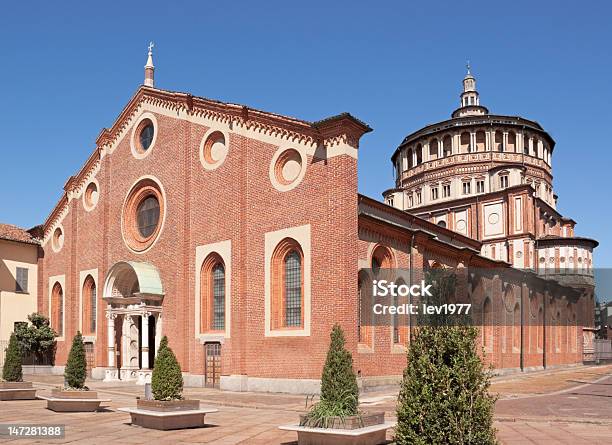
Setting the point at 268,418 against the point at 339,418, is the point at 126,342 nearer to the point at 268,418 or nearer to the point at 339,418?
the point at 268,418

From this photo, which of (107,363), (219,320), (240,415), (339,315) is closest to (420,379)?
(240,415)

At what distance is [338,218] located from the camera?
2347cm

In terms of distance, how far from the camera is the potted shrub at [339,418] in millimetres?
11250

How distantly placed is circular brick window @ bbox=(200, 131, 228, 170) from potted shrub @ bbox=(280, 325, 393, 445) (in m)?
17.4

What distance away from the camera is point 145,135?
1324 inches

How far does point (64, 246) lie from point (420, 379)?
3331 cm

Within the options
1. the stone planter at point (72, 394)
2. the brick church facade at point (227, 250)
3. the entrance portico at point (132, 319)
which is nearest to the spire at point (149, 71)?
the brick church facade at point (227, 250)

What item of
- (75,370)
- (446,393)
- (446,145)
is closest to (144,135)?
(75,370)

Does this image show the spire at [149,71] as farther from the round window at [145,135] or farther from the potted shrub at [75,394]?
the potted shrub at [75,394]

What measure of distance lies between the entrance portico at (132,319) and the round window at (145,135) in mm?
6261

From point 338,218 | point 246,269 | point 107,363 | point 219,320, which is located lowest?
point 107,363

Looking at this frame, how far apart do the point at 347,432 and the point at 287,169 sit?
15.8 metres

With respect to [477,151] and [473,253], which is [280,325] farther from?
[477,151]

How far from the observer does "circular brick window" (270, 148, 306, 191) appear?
25.1 metres
